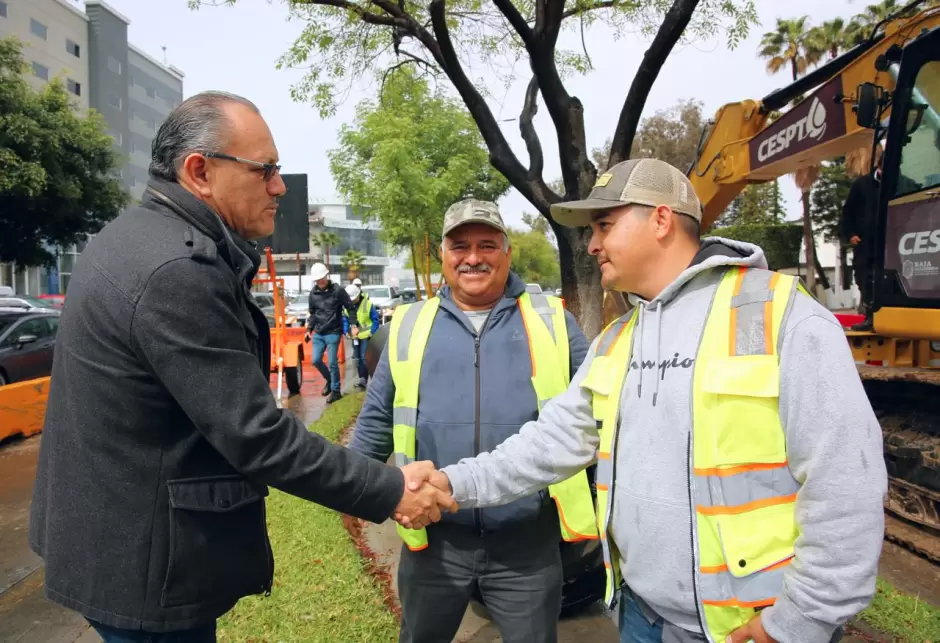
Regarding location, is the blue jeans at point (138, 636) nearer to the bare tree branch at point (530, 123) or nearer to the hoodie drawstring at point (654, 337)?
the hoodie drawstring at point (654, 337)

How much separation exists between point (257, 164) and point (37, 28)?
50.2 m

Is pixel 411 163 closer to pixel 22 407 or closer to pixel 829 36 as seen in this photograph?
pixel 22 407

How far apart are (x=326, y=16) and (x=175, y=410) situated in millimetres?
10807

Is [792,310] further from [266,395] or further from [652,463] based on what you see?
[266,395]

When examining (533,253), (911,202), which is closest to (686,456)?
(911,202)

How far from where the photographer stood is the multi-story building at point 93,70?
3934cm

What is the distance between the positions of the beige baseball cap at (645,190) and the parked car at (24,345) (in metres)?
10.2

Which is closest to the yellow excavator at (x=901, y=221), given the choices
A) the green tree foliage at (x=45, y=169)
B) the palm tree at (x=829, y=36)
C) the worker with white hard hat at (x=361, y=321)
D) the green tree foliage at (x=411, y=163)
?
the worker with white hard hat at (x=361, y=321)

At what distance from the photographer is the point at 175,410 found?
5.92 ft

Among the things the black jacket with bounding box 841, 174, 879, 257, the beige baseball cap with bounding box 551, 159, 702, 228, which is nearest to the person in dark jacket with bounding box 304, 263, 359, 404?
the black jacket with bounding box 841, 174, 879, 257

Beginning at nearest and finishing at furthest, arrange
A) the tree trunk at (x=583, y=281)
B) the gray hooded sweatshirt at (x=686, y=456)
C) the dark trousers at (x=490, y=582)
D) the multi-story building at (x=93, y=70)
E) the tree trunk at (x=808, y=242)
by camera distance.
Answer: the gray hooded sweatshirt at (x=686, y=456), the dark trousers at (x=490, y=582), the tree trunk at (x=583, y=281), the tree trunk at (x=808, y=242), the multi-story building at (x=93, y=70)

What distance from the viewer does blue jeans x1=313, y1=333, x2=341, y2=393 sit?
10719 millimetres

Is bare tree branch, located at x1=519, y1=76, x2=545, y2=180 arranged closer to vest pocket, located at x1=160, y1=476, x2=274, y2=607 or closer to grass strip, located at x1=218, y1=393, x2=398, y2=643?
grass strip, located at x1=218, y1=393, x2=398, y2=643

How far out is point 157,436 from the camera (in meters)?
1.77
